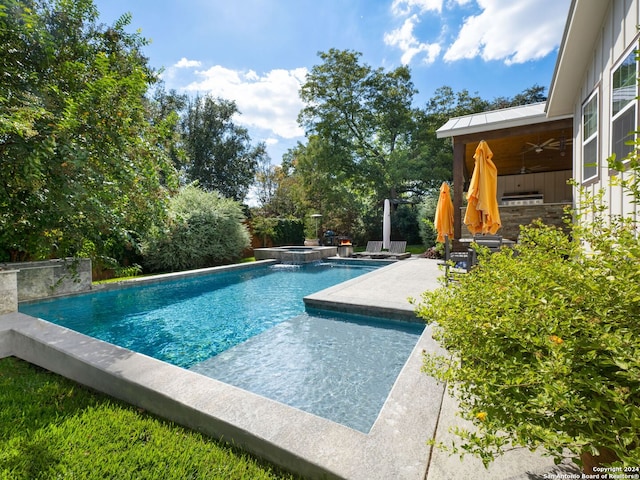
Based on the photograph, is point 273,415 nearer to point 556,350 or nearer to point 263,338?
point 556,350

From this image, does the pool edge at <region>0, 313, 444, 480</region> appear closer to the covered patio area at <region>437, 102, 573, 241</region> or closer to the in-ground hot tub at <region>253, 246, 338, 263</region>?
the covered patio area at <region>437, 102, 573, 241</region>

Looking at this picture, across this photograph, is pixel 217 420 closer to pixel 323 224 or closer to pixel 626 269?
pixel 626 269

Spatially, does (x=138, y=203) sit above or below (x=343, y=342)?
above

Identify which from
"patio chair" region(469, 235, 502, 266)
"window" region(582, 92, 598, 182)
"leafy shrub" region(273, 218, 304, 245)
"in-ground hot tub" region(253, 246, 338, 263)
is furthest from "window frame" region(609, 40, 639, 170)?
"leafy shrub" region(273, 218, 304, 245)

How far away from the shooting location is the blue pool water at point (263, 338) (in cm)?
347

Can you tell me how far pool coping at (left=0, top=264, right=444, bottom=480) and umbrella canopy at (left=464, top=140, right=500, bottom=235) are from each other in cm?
330

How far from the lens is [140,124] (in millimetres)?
4770

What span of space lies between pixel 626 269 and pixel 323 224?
22.3 meters

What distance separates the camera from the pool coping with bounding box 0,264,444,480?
1.83 metres

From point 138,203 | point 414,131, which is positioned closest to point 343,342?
point 138,203

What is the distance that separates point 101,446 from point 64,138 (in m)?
3.39

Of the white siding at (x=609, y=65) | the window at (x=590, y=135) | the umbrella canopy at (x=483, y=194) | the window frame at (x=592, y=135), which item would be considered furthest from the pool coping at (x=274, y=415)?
the window at (x=590, y=135)

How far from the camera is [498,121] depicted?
7.91 m

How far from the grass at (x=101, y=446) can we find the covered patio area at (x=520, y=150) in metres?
8.09
